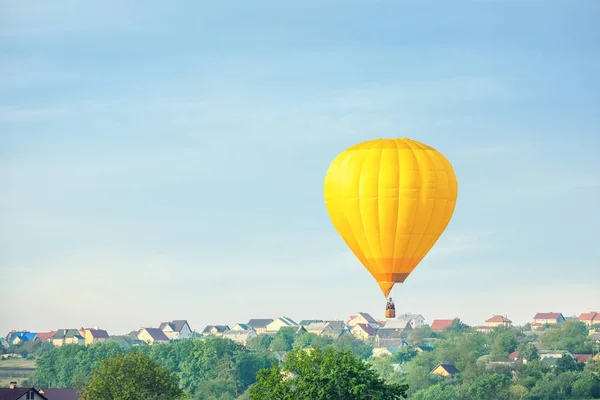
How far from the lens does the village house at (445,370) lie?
183 meters

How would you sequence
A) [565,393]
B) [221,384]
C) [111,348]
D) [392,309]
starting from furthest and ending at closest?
[111,348] → [221,384] → [565,393] → [392,309]

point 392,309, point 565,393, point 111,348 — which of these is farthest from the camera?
point 111,348

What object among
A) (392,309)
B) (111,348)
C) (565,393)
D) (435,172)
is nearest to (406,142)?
(435,172)

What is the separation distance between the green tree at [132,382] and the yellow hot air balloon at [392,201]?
27.4 m

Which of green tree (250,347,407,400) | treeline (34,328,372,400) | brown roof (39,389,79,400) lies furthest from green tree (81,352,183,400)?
treeline (34,328,372,400)

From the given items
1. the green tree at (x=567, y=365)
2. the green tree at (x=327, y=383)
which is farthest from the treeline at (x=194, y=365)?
the green tree at (x=327, y=383)

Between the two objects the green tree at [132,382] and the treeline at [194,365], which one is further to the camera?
the treeline at [194,365]

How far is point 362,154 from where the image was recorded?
72312 mm

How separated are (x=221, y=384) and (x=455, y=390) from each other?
104ft

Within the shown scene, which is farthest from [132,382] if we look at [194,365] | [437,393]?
[194,365]

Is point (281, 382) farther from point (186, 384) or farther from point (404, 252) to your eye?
point (186, 384)

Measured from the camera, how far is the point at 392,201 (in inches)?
2803

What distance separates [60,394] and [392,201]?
243 ft

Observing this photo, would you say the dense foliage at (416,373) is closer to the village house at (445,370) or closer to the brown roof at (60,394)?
the village house at (445,370)
